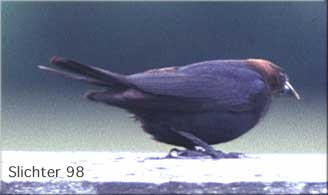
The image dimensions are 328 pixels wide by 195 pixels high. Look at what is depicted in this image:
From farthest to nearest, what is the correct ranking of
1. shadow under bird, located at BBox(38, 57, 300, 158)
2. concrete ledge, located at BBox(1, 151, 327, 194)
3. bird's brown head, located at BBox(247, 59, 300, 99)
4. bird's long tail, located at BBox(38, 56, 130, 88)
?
bird's brown head, located at BBox(247, 59, 300, 99) < shadow under bird, located at BBox(38, 57, 300, 158) < bird's long tail, located at BBox(38, 56, 130, 88) < concrete ledge, located at BBox(1, 151, 327, 194)

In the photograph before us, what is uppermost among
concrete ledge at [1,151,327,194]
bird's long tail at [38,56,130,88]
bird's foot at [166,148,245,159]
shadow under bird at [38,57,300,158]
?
bird's long tail at [38,56,130,88]

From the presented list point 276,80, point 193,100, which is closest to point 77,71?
point 193,100

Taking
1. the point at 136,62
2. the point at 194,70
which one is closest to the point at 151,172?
the point at 194,70

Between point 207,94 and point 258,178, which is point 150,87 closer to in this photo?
point 207,94

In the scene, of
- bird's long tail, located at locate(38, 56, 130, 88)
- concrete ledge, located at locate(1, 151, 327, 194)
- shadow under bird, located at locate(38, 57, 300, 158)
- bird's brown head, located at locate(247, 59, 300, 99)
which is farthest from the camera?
bird's brown head, located at locate(247, 59, 300, 99)

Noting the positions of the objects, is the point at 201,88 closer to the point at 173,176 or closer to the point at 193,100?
the point at 193,100

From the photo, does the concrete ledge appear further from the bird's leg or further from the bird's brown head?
the bird's brown head

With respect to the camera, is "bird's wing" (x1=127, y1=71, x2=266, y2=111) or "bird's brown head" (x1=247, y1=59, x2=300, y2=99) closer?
"bird's wing" (x1=127, y1=71, x2=266, y2=111)

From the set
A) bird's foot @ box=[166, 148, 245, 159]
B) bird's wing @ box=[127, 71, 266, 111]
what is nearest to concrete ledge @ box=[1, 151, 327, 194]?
bird's foot @ box=[166, 148, 245, 159]
